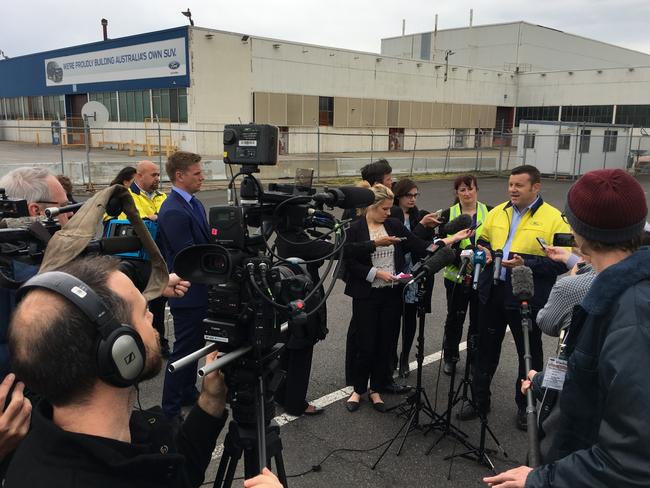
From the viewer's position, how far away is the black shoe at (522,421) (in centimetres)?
420

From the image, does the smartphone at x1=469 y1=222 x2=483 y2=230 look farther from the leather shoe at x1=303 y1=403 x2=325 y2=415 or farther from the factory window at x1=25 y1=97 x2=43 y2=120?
the factory window at x1=25 y1=97 x2=43 y2=120

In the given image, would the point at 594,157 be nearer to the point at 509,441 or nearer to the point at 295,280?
the point at 509,441

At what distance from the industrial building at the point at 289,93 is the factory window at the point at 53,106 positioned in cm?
10

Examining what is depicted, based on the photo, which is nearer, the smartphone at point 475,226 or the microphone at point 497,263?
the microphone at point 497,263

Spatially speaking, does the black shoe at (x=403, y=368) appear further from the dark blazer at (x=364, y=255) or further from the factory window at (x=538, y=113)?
the factory window at (x=538, y=113)

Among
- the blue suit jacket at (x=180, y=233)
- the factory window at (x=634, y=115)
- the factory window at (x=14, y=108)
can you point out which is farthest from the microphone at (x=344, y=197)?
the factory window at (x=14, y=108)

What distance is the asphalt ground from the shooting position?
3559 millimetres

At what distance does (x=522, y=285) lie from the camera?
Answer: 314cm

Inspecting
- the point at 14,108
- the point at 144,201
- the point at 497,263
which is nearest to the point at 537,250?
the point at 497,263

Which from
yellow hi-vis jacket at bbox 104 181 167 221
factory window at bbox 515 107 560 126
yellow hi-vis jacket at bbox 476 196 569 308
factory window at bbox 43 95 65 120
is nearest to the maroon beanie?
yellow hi-vis jacket at bbox 476 196 569 308

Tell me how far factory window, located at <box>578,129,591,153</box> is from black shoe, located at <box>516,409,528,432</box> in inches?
899

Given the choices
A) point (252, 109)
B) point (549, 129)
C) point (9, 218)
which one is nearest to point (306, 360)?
point (9, 218)

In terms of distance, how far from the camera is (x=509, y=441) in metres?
4.02

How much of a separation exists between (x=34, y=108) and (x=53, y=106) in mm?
3251
